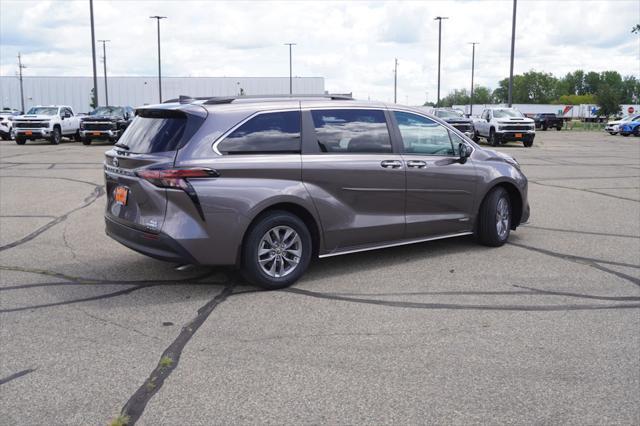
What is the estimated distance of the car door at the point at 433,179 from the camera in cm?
725

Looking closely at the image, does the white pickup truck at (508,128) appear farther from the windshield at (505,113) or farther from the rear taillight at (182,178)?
the rear taillight at (182,178)

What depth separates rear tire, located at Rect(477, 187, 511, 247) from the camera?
26.3 ft

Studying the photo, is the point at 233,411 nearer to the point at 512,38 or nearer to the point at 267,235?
the point at 267,235

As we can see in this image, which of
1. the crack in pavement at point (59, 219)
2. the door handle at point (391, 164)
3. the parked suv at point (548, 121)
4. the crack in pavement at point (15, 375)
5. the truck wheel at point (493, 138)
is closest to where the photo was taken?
the crack in pavement at point (15, 375)

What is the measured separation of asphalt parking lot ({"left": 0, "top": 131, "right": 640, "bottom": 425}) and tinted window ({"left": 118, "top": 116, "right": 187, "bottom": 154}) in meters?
1.31

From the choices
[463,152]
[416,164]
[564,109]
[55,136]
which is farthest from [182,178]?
[564,109]

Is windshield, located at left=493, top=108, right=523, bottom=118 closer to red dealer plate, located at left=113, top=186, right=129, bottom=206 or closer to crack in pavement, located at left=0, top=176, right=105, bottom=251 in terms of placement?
crack in pavement, located at left=0, top=176, right=105, bottom=251

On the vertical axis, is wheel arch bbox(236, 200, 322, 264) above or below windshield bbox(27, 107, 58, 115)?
below

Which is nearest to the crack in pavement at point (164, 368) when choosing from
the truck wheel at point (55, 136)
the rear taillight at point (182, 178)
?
the rear taillight at point (182, 178)

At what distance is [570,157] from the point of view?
24875 mm

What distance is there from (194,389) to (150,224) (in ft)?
7.25

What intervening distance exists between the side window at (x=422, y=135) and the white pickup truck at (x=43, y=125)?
27858mm

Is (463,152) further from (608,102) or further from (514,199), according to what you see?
(608,102)

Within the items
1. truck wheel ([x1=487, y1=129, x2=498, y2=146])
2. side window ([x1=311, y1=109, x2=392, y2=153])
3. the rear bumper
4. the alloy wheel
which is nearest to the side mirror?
side window ([x1=311, y1=109, x2=392, y2=153])
